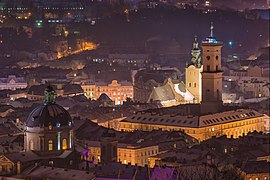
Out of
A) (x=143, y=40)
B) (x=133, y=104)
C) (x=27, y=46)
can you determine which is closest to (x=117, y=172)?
(x=133, y=104)

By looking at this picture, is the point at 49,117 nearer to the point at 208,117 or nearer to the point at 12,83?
the point at 208,117

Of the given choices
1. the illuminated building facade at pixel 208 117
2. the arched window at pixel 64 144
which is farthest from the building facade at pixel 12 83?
the arched window at pixel 64 144

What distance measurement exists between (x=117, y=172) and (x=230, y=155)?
8.41 m

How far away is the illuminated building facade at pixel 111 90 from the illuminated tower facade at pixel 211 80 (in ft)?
40.4

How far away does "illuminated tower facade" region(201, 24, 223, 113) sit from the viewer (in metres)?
53.1

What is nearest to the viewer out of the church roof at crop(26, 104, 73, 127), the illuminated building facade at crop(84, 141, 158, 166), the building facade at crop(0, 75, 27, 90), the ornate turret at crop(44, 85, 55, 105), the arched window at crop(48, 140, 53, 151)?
the arched window at crop(48, 140, 53, 151)

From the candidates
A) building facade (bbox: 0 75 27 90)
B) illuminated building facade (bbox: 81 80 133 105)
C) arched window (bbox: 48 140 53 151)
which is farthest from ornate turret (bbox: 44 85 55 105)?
illuminated building facade (bbox: 81 80 133 105)

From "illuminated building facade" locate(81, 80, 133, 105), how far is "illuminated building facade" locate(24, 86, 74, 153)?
30556mm

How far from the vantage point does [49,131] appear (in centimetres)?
3497

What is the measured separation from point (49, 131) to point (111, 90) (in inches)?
1260

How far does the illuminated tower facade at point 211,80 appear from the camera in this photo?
53062 mm

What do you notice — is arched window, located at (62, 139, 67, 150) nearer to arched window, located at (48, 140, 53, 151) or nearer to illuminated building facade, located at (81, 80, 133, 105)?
arched window, located at (48, 140, 53, 151)

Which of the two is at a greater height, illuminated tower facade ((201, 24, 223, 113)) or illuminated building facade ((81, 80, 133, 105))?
illuminated tower facade ((201, 24, 223, 113))

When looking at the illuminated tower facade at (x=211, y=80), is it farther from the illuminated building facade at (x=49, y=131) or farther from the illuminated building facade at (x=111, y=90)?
the illuminated building facade at (x=49, y=131)
